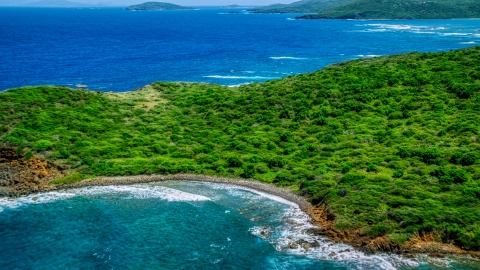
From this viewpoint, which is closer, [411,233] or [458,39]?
[411,233]

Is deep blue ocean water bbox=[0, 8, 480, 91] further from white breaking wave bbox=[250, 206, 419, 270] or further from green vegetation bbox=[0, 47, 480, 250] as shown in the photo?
white breaking wave bbox=[250, 206, 419, 270]

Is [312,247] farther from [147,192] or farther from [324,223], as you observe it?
[147,192]

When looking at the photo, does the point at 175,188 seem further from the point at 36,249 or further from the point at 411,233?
the point at 411,233

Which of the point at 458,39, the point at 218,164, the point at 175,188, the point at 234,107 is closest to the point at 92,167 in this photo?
the point at 175,188

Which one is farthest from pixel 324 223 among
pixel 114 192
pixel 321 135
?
pixel 114 192

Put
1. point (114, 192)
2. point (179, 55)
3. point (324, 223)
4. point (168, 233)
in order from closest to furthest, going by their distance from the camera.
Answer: point (168, 233), point (324, 223), point (114, 192), point (179, 55)

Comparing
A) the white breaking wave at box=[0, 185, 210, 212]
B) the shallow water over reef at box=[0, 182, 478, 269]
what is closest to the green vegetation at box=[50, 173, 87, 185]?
the white breaking wave at box=[0, 185, 210, 212]

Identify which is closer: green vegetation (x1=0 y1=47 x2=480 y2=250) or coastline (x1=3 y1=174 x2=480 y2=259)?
coastline (x1=3 y1=174 x2=480 y2=259)
